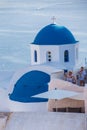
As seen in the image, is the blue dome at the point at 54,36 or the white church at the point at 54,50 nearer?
the white church at the point at 54,50

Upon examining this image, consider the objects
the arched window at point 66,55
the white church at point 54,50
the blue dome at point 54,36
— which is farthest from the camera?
the arched window at point 66,55

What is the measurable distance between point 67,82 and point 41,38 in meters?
3.39

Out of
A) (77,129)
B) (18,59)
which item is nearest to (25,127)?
(77,129)

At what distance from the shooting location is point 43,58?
54.0 ft

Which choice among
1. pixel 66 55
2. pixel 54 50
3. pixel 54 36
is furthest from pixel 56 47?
pixel 66 55

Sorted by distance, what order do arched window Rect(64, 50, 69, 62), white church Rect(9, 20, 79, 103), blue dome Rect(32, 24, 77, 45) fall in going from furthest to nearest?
arched window Rect(64, 50, 69, 62)
blue dome Rect(32, 24, 77, 45)
white church Rect(9, 20, 79, 103)

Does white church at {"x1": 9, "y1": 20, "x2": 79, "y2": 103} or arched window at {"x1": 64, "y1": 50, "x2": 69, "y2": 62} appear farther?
arched window at {"x1": 64, "y1": 50, "x2": 69, "y2": 62}

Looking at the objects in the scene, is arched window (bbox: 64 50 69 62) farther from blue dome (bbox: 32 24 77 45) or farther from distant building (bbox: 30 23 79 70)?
blue dome (bbox: 32 24 77 45)

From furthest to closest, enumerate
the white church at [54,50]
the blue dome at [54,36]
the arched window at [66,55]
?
the arched window at [66,55] → the blue dome at [54,36] → the white church at [54,50]

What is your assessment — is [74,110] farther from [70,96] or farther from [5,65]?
[5,65]

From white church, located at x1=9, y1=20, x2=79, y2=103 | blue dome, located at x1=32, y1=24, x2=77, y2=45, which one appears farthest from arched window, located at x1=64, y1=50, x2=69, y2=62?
blue dome, located at x1=32, y1=24, x2=77, y2=45

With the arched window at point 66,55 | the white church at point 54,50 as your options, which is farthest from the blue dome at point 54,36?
the arched window at point 66,55

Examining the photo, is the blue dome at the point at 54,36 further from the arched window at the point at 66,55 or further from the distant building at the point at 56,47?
the arched window at the point at 66,55

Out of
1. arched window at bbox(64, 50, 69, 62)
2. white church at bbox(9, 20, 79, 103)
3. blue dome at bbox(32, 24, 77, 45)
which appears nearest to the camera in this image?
white church at bbox(9, 20, 79, 103)
